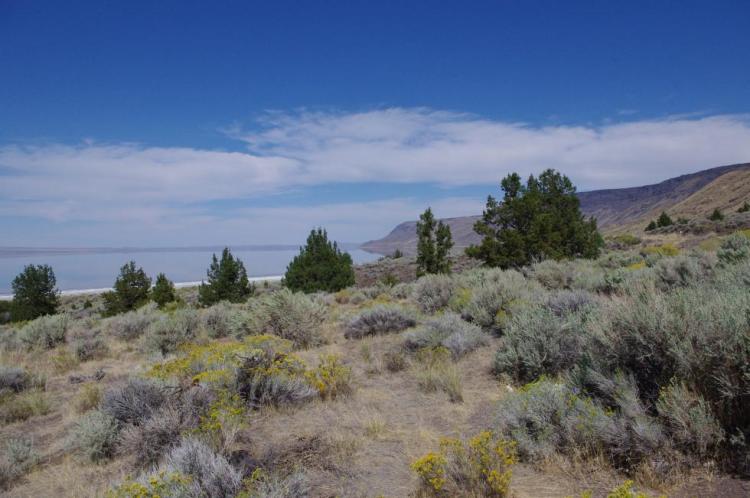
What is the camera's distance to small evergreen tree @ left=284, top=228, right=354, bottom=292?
78.7 ft

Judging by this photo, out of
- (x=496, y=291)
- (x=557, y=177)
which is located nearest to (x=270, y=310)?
(x=496, y=291)

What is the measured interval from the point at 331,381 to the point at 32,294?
30.8 m

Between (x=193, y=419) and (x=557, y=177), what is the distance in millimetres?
27983

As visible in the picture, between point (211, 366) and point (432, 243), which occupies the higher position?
point (432, 243)

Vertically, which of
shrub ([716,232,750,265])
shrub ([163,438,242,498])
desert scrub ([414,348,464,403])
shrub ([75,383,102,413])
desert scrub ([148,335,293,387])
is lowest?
desert scrub ([414,348,464,403])

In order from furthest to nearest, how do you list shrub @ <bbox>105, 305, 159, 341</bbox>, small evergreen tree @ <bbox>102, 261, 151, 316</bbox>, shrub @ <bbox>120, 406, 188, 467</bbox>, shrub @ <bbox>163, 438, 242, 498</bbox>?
small evergreen tree @ <bbox>102, 261, 151, 316</bbox>, shrub @ <bbox>105, 305, 159, 341</bbox>, shrub @ <bbox>120, 406, 188, 467</bbox>, shrub @ <bbox>163, 438, 242, 498</bbox>

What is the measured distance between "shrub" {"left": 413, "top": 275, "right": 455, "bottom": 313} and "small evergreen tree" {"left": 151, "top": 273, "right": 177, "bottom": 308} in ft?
65.5

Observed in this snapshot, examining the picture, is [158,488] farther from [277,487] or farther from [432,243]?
[432,243]

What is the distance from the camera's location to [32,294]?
91.6 ft

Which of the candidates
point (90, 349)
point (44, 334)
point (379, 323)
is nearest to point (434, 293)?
point (379, 323)

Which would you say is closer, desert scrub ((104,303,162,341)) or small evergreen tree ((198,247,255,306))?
desert scrub ((104,303,162,341))

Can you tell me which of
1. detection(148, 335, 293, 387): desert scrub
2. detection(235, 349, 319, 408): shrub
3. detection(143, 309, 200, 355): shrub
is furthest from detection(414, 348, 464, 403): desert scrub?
detection(143, 309, 200, 355): shrub

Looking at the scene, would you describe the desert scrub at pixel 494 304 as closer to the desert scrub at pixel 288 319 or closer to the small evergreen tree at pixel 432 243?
the desert scrub at pixel 288 319

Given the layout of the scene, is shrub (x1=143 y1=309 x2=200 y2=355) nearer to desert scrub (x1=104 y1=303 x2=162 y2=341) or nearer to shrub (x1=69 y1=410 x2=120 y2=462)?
desert scrub (x1=104 y1=303 x2=162 y2=341)
